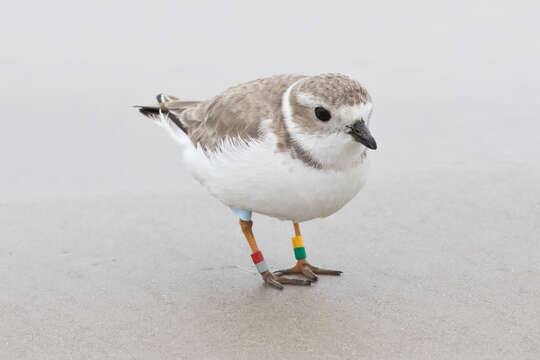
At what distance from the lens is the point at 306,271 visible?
568 cm

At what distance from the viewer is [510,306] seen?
5031 millimetres

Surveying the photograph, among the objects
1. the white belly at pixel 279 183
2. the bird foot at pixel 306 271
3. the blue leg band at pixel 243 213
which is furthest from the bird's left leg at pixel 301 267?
the white belly at pixel 279 183

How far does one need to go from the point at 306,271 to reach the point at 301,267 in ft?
0.18

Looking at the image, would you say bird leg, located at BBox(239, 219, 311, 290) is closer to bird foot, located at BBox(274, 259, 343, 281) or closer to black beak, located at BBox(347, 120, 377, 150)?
bird foot, located at BBox(274, 259, 343, 281)

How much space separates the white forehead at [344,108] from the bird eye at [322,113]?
0.09 feet

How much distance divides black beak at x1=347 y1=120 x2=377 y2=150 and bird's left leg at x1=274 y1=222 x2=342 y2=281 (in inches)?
46.8

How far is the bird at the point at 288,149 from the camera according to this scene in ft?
15.7

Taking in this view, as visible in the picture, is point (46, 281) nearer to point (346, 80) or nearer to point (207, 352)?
point (207, 352)

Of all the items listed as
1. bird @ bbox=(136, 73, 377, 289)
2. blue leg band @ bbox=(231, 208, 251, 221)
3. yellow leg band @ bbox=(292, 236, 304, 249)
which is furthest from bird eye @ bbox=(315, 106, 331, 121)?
yellow leg band @ bbox=(292, 236, 304, 249)

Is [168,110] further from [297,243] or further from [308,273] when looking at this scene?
[308,273]

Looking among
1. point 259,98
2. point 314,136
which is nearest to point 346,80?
point 314,136

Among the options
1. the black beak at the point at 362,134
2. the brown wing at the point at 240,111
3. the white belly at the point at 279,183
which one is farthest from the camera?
the brown wing at the point at 240,111

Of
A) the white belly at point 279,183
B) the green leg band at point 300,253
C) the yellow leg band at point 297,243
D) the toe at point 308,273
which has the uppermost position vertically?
the white belly at point 279,183

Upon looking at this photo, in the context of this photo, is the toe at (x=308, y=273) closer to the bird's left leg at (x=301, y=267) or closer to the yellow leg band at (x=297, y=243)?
the bird's left leg at (x=301, y=267)
